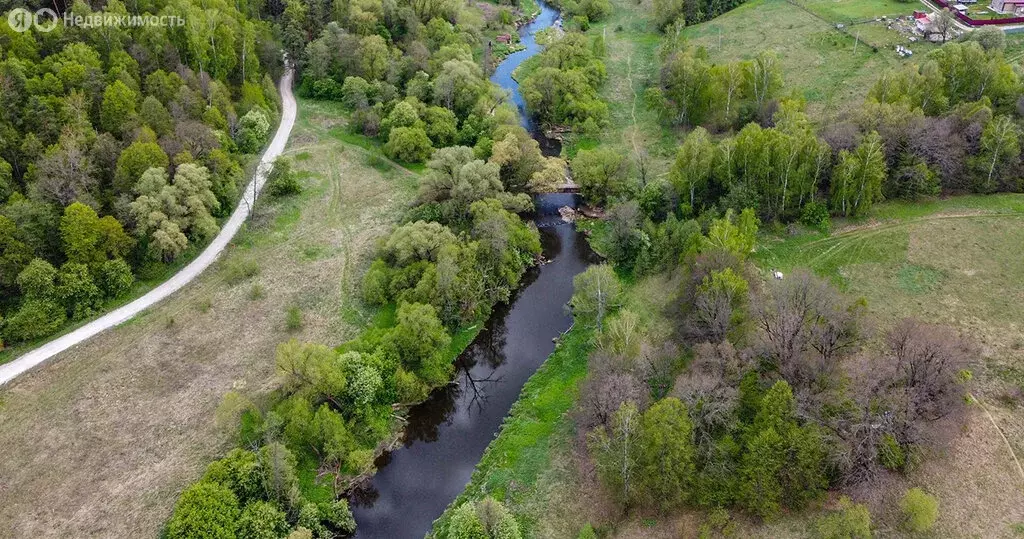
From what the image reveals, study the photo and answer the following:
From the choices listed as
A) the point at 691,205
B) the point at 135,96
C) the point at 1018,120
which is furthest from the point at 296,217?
the point at 1018,120

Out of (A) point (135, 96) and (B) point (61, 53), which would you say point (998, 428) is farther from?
(B) point (61, 53)

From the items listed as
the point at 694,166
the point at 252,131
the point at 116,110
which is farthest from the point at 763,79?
the point at 116,110

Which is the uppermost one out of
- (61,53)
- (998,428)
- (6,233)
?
(61,53)

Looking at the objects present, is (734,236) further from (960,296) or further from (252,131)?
(252,131)

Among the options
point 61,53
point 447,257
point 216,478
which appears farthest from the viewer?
point 61,53

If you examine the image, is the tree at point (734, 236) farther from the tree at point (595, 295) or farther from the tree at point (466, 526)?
the tree at point (466, 526)

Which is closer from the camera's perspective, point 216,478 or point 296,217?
point 216,478

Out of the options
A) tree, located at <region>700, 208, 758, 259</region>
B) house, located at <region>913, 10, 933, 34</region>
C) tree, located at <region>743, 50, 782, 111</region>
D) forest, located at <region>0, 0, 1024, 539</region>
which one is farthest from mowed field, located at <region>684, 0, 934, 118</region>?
tree, located at <region>700, 208, 758, 259</region>

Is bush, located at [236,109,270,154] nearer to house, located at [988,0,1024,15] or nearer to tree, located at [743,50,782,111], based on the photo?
tree, located at [743,50,782,111]
